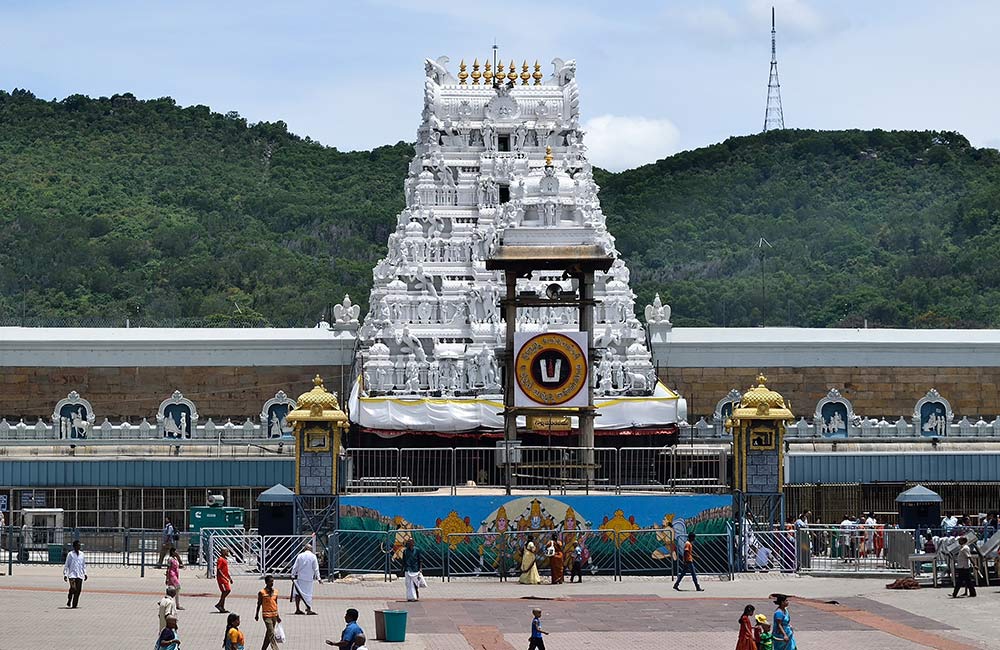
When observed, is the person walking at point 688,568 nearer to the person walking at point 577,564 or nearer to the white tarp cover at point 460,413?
the person walking at point 577,564

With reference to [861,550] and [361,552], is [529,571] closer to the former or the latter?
[361,552]

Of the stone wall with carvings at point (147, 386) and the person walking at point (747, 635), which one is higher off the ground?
the stone wall with carvings at point (147, 386)

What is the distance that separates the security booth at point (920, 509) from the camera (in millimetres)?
47844

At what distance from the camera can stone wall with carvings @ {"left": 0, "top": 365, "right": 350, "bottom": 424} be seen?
71000mm

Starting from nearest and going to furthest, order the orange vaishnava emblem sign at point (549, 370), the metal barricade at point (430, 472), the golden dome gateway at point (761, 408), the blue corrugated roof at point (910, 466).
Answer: the golden dome gateway at point (761, 408)
the orange vaishnava emblem sign at point (549, 370)
the metal barricade at point (430, 472)
the blue corrugated roof at point (910, 466)

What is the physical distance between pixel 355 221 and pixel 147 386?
72.7 metres

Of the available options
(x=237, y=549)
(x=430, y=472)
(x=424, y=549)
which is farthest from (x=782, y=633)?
(x=430, y=472)

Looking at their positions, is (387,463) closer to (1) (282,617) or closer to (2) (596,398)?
(2) (596,398)

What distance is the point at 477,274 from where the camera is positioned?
68.5m

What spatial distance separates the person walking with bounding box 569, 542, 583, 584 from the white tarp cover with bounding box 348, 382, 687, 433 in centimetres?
1607

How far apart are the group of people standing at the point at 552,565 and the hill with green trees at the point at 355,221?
70002 millimetres

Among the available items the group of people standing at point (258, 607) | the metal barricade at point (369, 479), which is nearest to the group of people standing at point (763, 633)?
the group of people standing at point (258, 607)

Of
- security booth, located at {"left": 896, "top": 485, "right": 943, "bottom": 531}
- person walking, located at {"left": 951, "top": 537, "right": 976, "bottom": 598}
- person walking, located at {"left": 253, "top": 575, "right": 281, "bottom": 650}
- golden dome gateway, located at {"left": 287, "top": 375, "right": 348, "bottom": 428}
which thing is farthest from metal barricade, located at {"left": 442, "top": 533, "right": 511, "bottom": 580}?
person walking, located at {"left": 253, "top": 575, "right": 281, "bottom": 650}

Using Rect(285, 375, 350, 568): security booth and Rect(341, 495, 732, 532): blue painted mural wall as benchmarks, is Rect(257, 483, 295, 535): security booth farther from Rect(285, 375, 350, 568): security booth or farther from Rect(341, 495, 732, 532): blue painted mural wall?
Rect(341, 495, 732, 532): blue painted mural wall
